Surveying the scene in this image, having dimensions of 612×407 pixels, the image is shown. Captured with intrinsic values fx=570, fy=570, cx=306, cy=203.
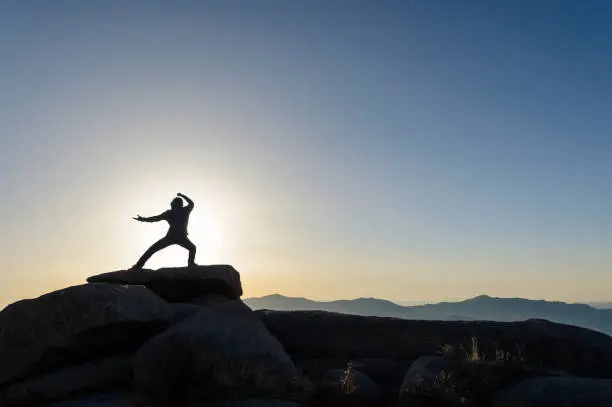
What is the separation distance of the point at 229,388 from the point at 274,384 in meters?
1.14

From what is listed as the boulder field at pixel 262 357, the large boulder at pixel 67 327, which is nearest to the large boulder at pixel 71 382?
the boulder field at pixel 262 357

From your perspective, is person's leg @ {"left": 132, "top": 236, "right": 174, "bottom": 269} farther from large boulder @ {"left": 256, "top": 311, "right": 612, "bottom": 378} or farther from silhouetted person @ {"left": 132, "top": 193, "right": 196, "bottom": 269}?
large boulder @ {"left": 256, "top": 311, "right": 612, "bottom": 378}

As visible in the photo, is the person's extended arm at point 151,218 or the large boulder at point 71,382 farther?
the person's extended arm at point 151,218

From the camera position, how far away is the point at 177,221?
20656 mm

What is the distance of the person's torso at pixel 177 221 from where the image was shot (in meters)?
20.6

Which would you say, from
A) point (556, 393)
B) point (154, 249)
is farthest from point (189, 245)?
point (556, 393)

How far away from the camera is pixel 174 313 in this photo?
17.1 metres

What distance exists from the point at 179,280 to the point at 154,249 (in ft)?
5.84

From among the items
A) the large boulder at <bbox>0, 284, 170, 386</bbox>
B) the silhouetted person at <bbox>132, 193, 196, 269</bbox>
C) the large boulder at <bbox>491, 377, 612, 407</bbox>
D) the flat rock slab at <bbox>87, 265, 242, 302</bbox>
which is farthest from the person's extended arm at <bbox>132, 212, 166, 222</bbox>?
the large boulder at <bbox>491, 377, 612, 407</bbox>

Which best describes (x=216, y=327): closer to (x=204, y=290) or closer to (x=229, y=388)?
(x=229, y=388)

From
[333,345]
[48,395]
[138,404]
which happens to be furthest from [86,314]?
[333,345]

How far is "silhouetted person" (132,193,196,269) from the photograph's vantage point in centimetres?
2056

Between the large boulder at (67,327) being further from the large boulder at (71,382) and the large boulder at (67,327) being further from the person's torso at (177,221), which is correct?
the person's torso at (177,221)

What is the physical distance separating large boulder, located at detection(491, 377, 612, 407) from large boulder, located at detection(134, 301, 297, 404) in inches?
198
